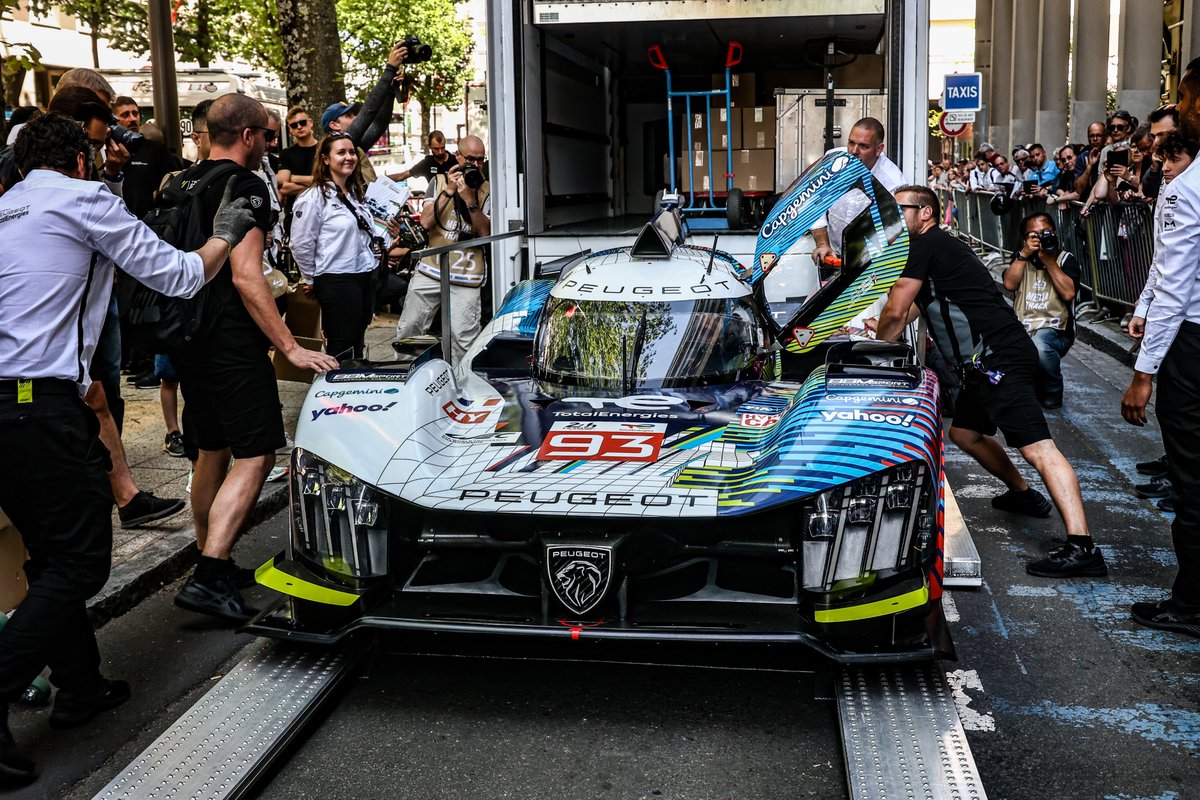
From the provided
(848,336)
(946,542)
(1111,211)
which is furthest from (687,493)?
(1111,211)

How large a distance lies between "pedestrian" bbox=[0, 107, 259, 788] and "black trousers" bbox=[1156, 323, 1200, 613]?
3.79 m

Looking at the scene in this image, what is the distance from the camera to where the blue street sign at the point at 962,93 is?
83.4ft

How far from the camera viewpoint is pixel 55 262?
154 inches

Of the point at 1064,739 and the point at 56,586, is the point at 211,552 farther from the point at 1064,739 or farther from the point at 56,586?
the point at 1064,739

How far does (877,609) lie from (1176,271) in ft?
6.50

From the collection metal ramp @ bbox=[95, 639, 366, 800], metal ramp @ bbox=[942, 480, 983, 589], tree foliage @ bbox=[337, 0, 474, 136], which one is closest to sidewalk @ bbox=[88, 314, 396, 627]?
metal ramp @ bbox=[95, 639, 366, 800]

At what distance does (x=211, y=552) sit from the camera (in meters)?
4.98

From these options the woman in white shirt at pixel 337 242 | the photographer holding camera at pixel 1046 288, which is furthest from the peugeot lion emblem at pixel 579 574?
the photographer holding camera at pixel 1046 288

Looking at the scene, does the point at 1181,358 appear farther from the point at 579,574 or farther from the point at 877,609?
the point at 579,574

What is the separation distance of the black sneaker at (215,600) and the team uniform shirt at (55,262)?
48.0 inches

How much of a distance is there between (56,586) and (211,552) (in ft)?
3.52

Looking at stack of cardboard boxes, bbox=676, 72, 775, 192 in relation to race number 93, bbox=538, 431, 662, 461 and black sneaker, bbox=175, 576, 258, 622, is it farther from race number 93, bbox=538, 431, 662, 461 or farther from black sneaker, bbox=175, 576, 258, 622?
black sneaker, bbox=175, 576, 258, 622

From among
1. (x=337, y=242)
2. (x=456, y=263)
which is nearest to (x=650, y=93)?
(x=456, y=263)

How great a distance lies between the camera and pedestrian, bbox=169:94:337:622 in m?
4.97
